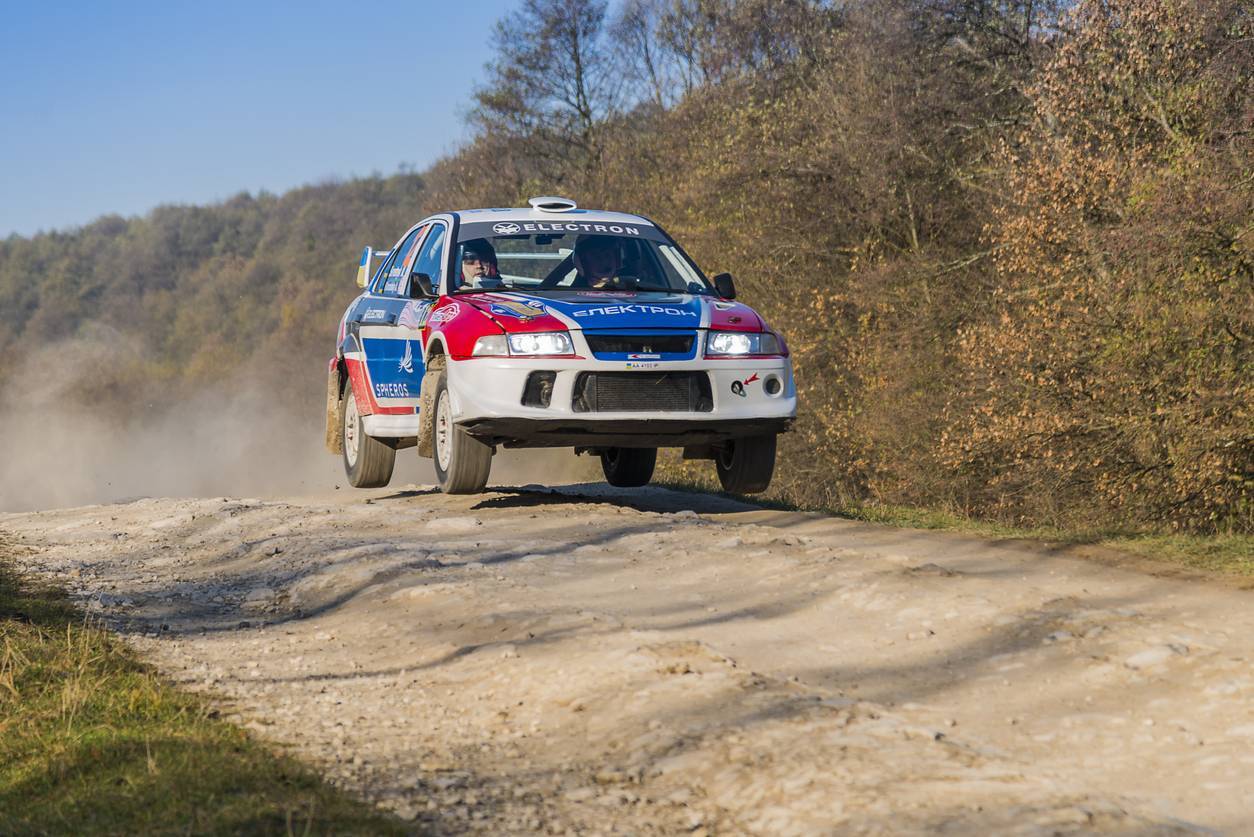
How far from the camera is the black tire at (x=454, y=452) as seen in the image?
10414mm

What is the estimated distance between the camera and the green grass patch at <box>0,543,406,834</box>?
4.20 metres

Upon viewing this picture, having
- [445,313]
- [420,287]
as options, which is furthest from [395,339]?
[445,313]

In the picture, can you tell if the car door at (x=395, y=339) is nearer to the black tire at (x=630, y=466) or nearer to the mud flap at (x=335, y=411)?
the mud flap at (x=335, y=411)

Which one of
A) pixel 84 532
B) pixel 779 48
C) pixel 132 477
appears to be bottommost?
pixel 132 477

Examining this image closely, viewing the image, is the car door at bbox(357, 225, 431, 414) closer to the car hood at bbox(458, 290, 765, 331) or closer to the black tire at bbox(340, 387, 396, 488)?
the black tire at bbox(340, 387, 396, 488)

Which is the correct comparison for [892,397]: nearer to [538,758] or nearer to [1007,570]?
[1007,570]

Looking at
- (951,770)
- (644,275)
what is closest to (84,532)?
(644,275)

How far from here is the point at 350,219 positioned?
4572 inches

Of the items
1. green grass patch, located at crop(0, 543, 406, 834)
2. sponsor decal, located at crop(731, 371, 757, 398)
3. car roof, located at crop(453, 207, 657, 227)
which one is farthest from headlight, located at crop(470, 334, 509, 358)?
A: green grass patch, located at crop(0, 543, 406, 834)

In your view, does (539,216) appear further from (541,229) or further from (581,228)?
(581,228)

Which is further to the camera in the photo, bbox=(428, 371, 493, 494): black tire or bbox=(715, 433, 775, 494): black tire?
bbox=(715, 433, 775, 494): black tire

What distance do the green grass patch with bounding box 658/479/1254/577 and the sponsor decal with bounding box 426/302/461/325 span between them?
2.95 metres

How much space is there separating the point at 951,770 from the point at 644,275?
23.8 feet

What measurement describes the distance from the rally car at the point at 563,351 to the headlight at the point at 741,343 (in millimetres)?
11
